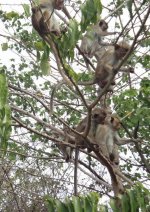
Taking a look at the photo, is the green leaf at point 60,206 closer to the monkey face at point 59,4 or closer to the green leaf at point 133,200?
the green leaf at point 133,200

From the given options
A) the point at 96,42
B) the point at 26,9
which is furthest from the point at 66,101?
the point at 26,9

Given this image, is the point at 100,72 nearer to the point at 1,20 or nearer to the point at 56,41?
the point at 56,41

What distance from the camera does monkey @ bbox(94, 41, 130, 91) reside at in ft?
24.2

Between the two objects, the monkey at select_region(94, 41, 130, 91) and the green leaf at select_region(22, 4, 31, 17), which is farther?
the monkey at select_region(94, 41, 130, 91)

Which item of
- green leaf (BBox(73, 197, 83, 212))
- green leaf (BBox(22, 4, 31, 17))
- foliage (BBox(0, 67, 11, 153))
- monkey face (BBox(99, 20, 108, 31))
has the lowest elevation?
green leaf (BBox(73, 197, 83, 212))

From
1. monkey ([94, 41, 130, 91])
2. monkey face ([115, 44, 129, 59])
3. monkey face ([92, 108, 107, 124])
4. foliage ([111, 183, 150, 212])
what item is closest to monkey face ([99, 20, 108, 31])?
monkey ([94, 41, 130, 91])

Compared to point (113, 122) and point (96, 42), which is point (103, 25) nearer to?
point (96, 42)

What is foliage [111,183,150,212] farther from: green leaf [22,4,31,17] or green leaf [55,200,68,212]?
green leaf [22,4,31,17]

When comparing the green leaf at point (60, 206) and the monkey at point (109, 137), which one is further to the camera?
the monkey at point (109, 137)

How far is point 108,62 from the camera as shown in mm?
7684

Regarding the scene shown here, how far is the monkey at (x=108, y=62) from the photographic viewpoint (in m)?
7.37

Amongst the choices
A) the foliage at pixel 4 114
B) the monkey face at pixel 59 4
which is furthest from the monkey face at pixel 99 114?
the foliage at pixel 4 114

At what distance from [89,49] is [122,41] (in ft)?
4.90

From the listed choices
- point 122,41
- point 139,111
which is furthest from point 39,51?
point 122,41
